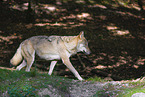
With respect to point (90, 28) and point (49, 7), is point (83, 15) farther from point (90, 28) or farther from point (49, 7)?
point (49, 7)

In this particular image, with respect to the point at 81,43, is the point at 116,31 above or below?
below

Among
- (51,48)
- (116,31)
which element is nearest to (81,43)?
(51,48)

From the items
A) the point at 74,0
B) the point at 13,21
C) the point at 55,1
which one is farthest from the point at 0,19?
the point at 74,0

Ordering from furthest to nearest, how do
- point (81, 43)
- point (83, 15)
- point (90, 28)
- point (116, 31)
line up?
point (83, 15) < point (116, 31) < point (90, 28) < point (81, 43)

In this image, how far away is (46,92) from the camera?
5.54 metres

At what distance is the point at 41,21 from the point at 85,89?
1032 centimetres

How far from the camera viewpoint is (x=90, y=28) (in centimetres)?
1562

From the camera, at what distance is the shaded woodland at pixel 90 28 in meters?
11.7

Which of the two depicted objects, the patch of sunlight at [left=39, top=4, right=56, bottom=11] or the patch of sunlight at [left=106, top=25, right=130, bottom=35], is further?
the patch of sunlight at [left=39, top=4, right=56, bottom=11]

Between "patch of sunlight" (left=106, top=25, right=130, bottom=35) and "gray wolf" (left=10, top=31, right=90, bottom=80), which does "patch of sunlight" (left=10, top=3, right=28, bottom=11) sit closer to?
"patch of sunlight" (left=106, top=25, right=130, bottom=35)

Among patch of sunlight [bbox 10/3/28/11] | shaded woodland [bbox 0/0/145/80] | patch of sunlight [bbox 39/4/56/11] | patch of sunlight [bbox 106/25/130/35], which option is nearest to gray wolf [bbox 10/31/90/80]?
shaded woodland [bbox 0/0/145/80]

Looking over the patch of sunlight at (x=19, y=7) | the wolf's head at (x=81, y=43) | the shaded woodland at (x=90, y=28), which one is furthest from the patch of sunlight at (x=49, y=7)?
the wolf's head at (x=81, y=43)

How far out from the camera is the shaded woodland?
11731mm

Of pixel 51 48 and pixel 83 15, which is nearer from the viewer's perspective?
pixel 51 48
